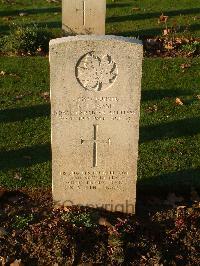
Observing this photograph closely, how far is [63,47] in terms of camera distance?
4906 mm

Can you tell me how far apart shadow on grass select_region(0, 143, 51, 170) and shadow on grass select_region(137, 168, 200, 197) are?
1394 millimetres

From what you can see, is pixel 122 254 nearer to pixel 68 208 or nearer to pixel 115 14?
pixel 68 208

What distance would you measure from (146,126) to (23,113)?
1.96m

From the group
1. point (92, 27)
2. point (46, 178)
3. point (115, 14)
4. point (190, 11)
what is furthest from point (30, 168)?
point (190, 11)

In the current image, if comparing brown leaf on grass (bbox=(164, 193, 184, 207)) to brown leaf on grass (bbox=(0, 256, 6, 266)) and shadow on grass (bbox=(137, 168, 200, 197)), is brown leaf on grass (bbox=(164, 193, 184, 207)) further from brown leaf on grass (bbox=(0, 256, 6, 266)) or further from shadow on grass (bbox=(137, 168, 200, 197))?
brown leaf on grass (bbox=(0, 256, 6, 266))

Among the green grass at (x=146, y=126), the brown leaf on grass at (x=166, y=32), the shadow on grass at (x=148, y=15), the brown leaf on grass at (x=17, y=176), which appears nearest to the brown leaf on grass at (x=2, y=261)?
the green grass at (x=146, y=126)

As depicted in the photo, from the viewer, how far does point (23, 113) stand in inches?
319

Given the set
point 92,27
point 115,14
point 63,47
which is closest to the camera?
point 63,47

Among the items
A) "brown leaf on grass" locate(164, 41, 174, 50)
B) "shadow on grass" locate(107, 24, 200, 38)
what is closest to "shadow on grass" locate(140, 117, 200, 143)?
"brown leaf on grass" locate(164, 41, 174, 50)

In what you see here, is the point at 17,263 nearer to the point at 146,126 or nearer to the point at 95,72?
the point at 95,72

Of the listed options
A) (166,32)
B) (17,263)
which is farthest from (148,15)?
(17,263)

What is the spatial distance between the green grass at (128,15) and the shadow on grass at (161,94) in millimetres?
Answer: 3095

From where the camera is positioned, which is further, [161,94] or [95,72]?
[161,94]

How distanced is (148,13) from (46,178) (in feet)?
26.1
